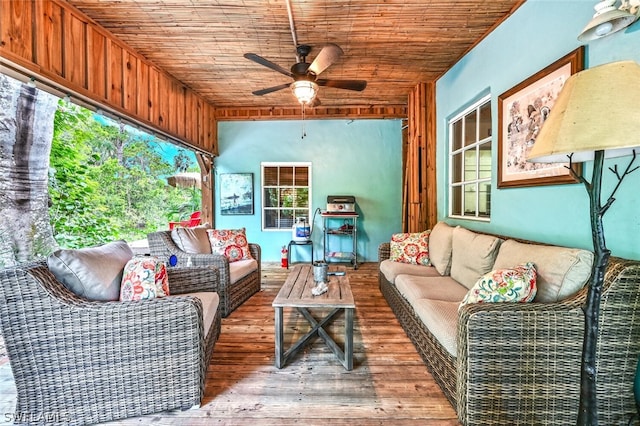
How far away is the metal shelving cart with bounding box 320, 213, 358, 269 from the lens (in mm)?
5094

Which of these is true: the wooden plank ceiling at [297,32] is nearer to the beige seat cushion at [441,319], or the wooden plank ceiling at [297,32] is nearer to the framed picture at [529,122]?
the framed picture at [529,122]

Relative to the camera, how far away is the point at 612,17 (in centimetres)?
142

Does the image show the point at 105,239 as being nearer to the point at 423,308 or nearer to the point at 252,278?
the point at 252,278

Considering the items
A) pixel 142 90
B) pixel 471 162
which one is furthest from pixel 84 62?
pixel 471 162

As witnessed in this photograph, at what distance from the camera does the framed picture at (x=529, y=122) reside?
6.21ft

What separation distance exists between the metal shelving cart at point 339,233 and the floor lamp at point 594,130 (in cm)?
399

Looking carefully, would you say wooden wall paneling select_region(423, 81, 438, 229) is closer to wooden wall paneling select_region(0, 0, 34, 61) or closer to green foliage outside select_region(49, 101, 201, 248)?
green foliage outside select_region(49, 101, 201, 248)

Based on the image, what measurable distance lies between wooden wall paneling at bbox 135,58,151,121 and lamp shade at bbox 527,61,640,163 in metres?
3.71

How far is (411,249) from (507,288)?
1.82 meters

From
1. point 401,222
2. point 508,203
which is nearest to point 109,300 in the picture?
point 508,203

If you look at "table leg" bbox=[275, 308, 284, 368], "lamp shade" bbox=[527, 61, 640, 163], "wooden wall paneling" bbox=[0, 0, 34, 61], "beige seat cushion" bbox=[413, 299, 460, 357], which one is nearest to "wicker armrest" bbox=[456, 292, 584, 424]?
"beige seat cushion" bbox=[413, 299, 460, 357]

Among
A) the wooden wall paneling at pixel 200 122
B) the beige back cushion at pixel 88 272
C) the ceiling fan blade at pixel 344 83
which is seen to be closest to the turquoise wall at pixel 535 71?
the ceiling fan blade at pixel 344 83

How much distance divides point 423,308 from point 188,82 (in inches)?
167

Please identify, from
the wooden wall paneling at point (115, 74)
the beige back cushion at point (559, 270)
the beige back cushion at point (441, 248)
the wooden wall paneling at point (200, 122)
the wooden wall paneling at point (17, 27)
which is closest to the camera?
the beige back cushion at point (559, 270)
